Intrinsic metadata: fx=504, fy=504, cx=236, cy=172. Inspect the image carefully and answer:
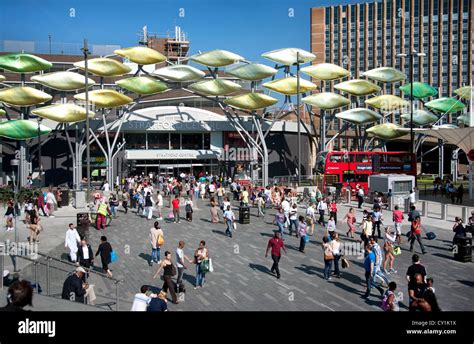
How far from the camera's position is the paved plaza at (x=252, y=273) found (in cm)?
1156

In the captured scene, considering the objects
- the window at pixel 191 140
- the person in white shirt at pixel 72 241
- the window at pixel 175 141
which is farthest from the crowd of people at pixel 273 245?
the window at pixel 191 140

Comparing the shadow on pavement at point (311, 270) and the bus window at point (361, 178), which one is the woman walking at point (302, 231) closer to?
the shadow on pavement at point (311, 270)

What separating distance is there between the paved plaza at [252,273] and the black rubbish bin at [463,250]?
9.5 inches

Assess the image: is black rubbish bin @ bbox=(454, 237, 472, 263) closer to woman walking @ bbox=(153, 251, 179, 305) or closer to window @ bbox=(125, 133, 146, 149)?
woman walking @ bbox=(153, 251, 179, 305)

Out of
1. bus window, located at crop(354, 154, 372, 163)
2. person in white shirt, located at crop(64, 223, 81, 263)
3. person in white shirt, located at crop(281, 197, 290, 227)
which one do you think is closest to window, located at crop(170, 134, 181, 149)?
bus window, located at crop(354, 154, 372, 163)

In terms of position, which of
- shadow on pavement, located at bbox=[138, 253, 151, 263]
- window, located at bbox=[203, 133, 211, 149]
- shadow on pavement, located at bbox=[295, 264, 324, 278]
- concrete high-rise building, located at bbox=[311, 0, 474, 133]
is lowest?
Result: shadow on pavement, located at bbox=[295, 264, 324, 278]

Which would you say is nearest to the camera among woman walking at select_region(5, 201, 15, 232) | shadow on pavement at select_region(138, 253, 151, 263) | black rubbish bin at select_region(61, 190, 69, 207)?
shadow on pavement at select_region(138, 253, 151, 263)

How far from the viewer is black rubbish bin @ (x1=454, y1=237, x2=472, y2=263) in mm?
15617

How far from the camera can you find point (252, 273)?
14.3m

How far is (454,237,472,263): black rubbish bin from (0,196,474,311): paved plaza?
0.24 metres

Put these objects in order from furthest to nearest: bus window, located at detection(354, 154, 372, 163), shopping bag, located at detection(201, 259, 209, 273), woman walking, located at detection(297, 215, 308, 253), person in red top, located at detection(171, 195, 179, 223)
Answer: bus window, located at detection(354, 154, 372, 163)
person in red top, located at detection(171, 195, 179, 223)
woman walking, located at detection(297, 215, 308, 253)
shopping bag, located at detection(201, 259, 209, 273)

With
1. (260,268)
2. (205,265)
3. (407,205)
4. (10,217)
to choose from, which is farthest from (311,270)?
(10,217)
